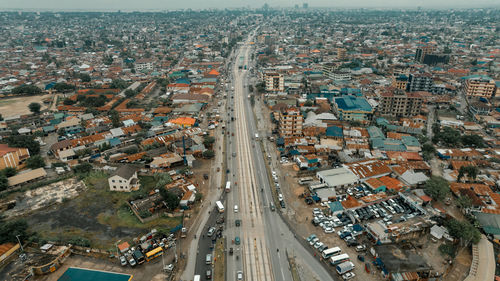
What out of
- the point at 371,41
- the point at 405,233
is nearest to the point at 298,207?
the point at 405,233

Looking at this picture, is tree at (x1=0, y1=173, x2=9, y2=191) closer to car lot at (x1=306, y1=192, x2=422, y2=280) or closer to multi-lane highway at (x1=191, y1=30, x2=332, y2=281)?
multi-lane highway at (x1=191, y1=30, x2=332, y2=281)

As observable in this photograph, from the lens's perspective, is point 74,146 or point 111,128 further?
point 111,128

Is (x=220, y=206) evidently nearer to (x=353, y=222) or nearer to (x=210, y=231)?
(x=210, y=231)

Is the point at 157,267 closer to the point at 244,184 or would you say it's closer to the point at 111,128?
the point at 244,184

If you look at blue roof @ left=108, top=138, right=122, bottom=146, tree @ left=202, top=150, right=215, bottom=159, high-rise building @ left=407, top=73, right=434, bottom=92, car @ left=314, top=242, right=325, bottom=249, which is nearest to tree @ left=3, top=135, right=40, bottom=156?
blue roof @ left=108, top=138, right=122, bottom=146

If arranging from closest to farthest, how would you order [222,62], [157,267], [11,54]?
[157,267]
[222,62]
[11,54]
